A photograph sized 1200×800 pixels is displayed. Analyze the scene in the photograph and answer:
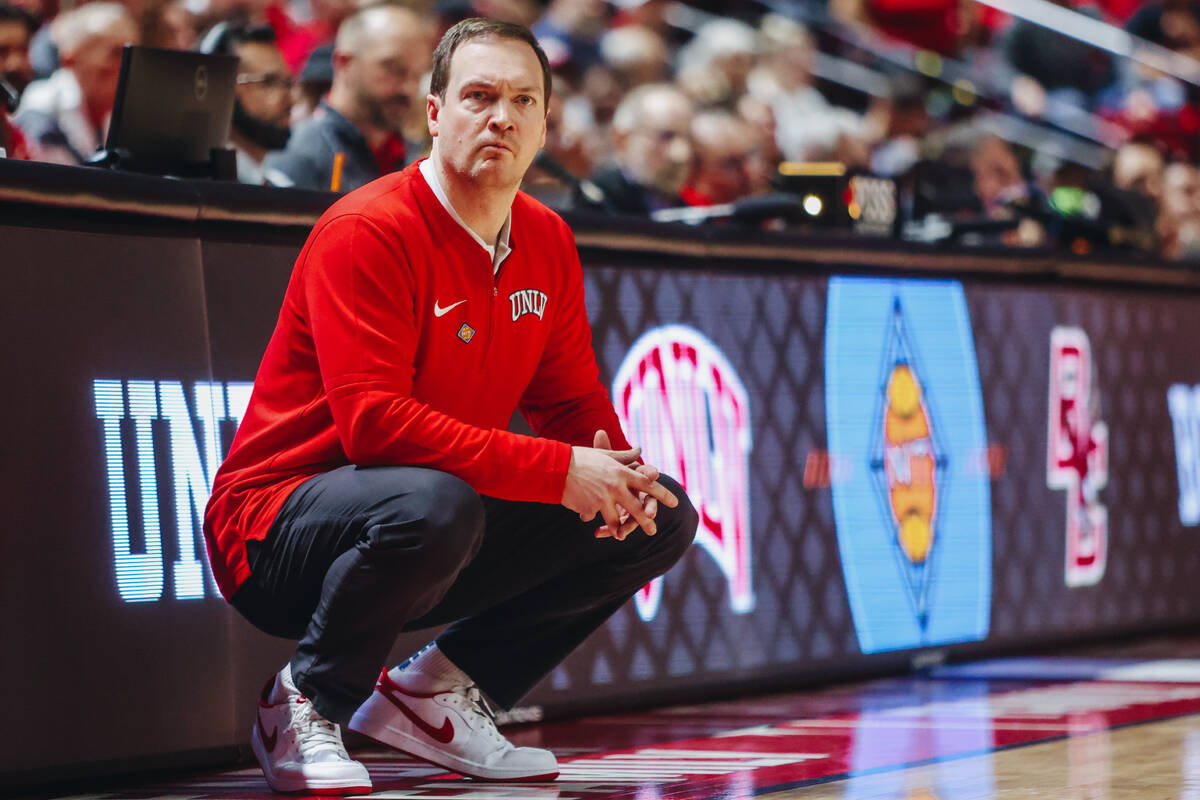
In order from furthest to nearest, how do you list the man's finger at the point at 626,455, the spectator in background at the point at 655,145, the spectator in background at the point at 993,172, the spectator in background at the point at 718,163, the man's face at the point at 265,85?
the spectator in background at the point at 993,172 → the spectator in background at the point at 718,163 → the spectator in background at the point at 655,145 → the man's face at the point at 265,85 → the man's finger at the point at 626,455

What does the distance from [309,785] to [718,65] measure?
4.75 m

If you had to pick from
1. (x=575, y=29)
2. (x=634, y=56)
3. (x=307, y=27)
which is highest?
(x=575, y=29)

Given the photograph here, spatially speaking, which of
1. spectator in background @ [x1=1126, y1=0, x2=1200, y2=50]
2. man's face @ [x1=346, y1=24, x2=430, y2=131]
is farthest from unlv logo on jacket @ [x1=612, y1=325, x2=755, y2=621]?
spectator in background @ [x1=1126, y1=0, x2=1200, y2=50]

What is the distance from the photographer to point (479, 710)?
271 cm

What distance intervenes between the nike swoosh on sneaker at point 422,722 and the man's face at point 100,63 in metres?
2.07

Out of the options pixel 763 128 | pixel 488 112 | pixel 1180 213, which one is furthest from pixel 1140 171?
pixel 488 112

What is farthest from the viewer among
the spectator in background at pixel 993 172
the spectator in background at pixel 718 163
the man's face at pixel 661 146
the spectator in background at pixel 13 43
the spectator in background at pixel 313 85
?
the spectator in background at pixel 993 172

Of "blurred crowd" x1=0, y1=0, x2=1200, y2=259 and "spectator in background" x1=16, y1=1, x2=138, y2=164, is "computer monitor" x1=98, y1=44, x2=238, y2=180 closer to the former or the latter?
"blurred crowd" x1=0, y1=0, x2=1200, y2=259

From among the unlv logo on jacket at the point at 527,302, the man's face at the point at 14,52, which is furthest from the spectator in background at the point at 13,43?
the unlv logo on jacket at the point at 527,302

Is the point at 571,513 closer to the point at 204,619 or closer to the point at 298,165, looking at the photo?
the point at 204,619

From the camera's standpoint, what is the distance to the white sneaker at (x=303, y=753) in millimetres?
2467

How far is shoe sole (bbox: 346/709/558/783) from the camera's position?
264 centimetres

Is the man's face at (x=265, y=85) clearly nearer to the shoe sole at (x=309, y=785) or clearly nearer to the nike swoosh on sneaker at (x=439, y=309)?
the nike swoosh on sneaker at (x=439, y=309)

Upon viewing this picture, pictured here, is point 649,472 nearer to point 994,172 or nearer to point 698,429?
point 698,429
